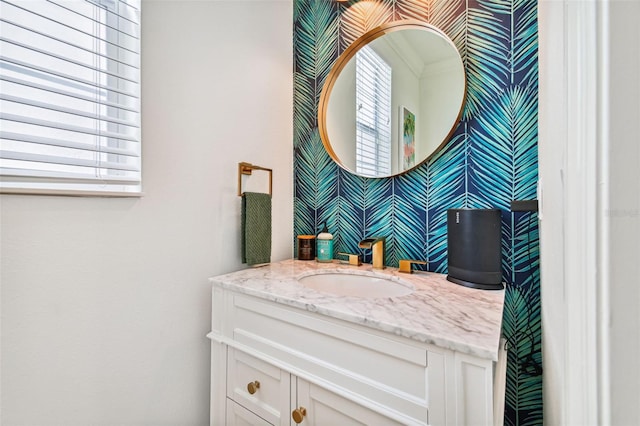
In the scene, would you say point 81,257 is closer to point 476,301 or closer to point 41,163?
point 41,163

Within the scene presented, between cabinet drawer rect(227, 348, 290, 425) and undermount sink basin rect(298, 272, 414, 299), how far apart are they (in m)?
0.34

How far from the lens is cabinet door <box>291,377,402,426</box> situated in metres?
0.71

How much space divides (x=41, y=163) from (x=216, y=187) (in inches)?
21.8

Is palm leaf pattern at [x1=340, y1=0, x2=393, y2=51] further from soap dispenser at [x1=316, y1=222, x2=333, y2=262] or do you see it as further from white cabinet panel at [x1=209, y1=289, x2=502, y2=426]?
white cabinet panel at [x1=209, y1=289, x2=502, y2=426]

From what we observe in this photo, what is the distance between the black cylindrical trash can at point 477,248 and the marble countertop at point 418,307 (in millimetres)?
39

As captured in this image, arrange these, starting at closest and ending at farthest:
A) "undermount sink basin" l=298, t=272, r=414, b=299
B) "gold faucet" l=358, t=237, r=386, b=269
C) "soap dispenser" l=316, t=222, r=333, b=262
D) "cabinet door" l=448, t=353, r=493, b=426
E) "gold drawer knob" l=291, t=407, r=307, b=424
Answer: "cabinet door" l=448, t=353, r=493, b=426, "gold drawer knob" l=291, t=407, r=307, b=424, "undermount sink basin" l=298, t=272, r=414, b=299, "gold faucet" l=358, t=237, r=386, b=269, "soap dispenser" l=316, t=222, r=333, b=262

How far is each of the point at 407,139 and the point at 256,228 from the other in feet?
2.57

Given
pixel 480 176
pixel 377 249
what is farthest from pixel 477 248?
pixel 377 249

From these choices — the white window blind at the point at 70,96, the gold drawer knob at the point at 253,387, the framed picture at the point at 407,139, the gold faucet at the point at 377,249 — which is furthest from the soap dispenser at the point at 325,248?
the white window blind at the point at 70,96

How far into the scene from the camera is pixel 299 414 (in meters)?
0.83

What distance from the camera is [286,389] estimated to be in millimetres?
874

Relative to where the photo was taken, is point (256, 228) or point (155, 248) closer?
point (155, 248)

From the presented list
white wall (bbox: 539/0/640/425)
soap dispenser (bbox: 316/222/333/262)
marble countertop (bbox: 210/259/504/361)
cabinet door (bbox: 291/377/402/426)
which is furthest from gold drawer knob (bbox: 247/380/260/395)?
white wall (bbox: 539/0/640/425)
